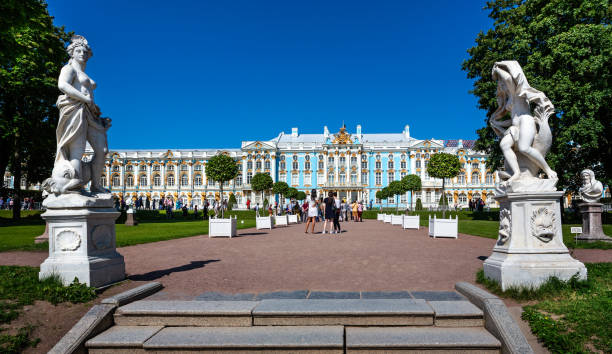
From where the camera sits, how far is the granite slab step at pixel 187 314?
11.9 ft

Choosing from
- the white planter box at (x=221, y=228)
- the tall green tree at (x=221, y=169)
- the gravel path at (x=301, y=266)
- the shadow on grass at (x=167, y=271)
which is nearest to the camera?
the gravel path at (x=301, y=266)

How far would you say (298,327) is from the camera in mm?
3547

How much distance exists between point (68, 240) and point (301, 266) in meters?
3.75

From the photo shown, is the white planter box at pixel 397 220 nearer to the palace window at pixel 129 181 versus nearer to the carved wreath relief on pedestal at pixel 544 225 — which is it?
the carved wreath relief on pedestal at pixel 544 225

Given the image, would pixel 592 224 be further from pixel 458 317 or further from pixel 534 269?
pixel 458 317

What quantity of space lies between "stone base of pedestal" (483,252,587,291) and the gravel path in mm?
804

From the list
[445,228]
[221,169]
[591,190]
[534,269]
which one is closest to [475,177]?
[221,169]

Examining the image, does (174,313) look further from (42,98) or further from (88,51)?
(42,98)

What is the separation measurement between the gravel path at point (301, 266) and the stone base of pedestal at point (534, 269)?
804mm

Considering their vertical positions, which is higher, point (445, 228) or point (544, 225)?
point (544, 225)

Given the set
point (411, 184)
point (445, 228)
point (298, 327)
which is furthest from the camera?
point (411, 184)

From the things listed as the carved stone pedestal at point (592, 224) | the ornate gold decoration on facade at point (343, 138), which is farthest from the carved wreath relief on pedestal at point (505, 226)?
the ornate gold decoration on facade at point (343, 138)

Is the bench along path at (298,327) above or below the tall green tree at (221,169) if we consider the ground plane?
below

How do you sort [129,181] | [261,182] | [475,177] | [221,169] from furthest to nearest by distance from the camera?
[129,181]
[475,177]
[261,182]
[221,169]
